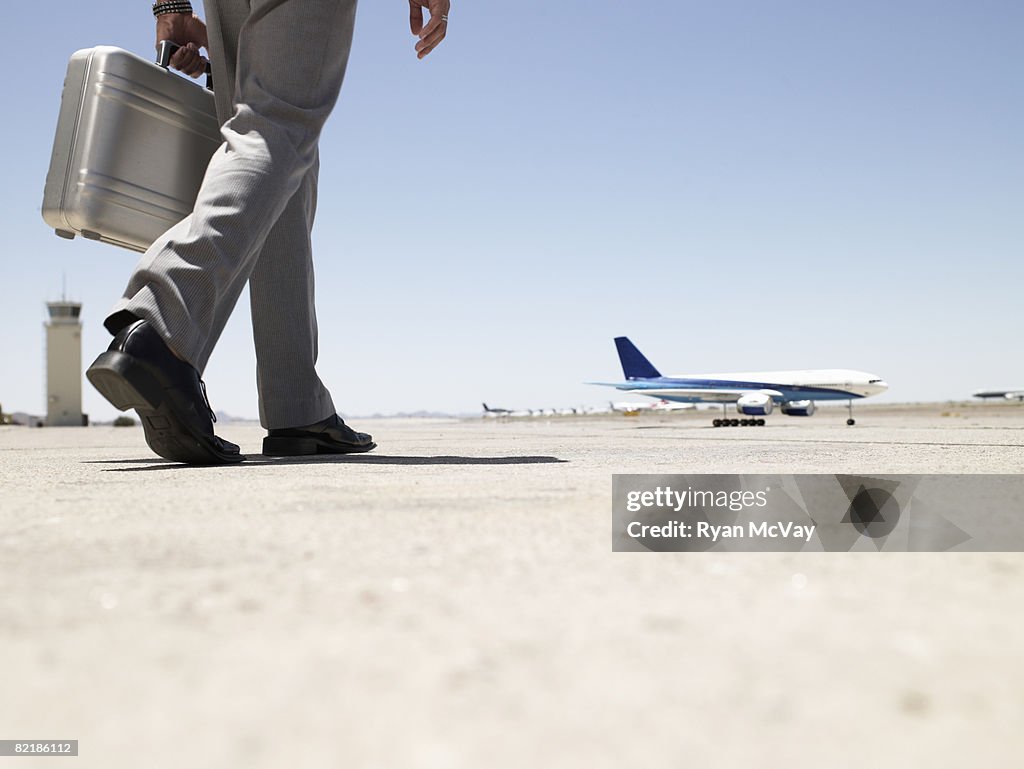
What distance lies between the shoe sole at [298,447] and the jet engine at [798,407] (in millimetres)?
30817

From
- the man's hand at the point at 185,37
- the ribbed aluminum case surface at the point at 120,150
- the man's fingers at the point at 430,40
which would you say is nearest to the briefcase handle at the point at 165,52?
the man's hand at the point at 185,37

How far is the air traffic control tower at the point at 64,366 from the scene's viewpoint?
3156cm

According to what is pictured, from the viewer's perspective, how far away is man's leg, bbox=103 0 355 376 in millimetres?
1893

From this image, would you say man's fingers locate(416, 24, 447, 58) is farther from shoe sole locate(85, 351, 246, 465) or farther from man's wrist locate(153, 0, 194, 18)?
shoe sole locate(85, 351, 246, 465)

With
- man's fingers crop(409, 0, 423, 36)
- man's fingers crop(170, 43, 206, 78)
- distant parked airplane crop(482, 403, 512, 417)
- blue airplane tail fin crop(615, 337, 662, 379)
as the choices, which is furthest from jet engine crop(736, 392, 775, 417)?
distant parked airplane crop(482, 403, 512, 417)

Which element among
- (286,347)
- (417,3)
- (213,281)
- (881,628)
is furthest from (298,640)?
(417,3)

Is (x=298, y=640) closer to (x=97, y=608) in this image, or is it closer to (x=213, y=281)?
(x=97, y=608)

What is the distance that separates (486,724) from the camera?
1.29ft

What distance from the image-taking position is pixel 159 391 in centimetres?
183

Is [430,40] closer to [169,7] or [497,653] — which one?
[169,7]

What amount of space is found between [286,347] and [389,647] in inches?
87.7

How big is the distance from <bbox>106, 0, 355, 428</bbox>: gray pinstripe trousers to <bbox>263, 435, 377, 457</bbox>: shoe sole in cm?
6

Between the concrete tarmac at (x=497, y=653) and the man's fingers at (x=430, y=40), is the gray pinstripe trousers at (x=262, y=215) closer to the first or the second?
the man's fingers at (x=430, y=40)

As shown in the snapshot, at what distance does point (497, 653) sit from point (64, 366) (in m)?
38.5
